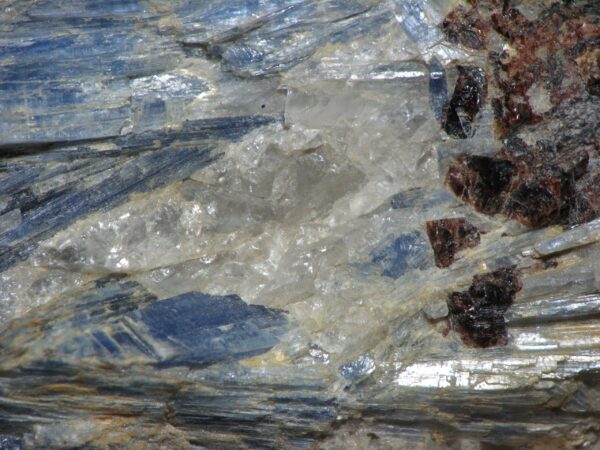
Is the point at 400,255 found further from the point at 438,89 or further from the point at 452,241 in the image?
the point at 438,89

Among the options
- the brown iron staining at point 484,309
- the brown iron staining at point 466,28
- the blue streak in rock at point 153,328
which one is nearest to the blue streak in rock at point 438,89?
the brown iron staining at point 466,28

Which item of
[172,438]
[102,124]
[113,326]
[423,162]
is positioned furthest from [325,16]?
[172,438]

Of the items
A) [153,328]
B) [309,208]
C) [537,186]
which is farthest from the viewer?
[309,208]

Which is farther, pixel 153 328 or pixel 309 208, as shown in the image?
pixel 309 208

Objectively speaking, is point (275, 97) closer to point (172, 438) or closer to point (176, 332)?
point (176, 332)

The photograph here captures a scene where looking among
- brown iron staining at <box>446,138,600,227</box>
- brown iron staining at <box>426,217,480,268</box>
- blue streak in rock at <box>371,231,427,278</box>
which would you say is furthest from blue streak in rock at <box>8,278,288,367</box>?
brown iron staining at <box>446,138,600,227</box>

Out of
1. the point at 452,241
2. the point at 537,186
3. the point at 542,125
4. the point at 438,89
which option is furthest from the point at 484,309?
the point at 438,89

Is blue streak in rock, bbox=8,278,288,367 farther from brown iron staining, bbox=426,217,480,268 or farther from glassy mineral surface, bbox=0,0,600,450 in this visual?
brown iron staining, bbox=426,217,480,268
